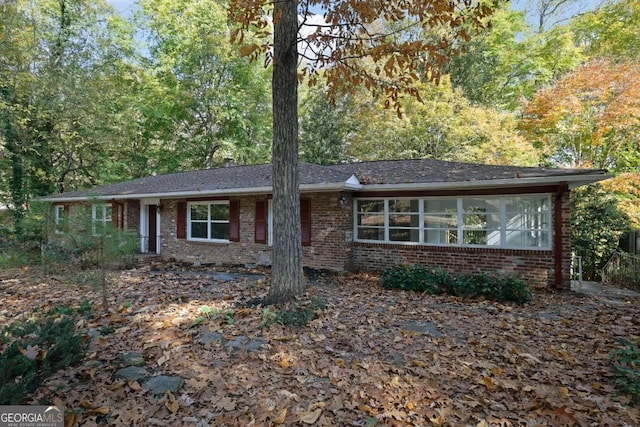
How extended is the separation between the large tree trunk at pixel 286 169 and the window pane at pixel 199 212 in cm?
790

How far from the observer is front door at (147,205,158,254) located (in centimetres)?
1452

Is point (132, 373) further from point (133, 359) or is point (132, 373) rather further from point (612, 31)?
point (612, 31)

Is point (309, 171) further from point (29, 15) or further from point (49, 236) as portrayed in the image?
point (29, 15)

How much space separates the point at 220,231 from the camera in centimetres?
1248

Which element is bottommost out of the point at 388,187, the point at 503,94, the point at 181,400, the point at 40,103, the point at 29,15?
the point at 181,400

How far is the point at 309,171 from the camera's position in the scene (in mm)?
11375

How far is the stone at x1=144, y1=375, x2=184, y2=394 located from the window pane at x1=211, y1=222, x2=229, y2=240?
356 inches

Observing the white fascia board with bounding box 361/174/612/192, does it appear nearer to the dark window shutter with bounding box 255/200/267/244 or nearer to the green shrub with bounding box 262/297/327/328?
A: the dark window shutter with bounding box 255/200/267/244

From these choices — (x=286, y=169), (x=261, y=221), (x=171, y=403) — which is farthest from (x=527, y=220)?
(x=171, y=403)

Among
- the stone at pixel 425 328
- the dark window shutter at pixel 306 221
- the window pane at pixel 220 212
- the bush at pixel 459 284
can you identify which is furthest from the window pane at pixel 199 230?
the stone at pixel 425 328

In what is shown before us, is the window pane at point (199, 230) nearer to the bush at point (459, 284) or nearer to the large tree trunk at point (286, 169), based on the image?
the bush at point (459, 284)

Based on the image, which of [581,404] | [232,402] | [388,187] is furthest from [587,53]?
[232,402]

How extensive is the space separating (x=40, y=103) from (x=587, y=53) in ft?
85.2

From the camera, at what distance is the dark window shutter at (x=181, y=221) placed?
1313 cm
